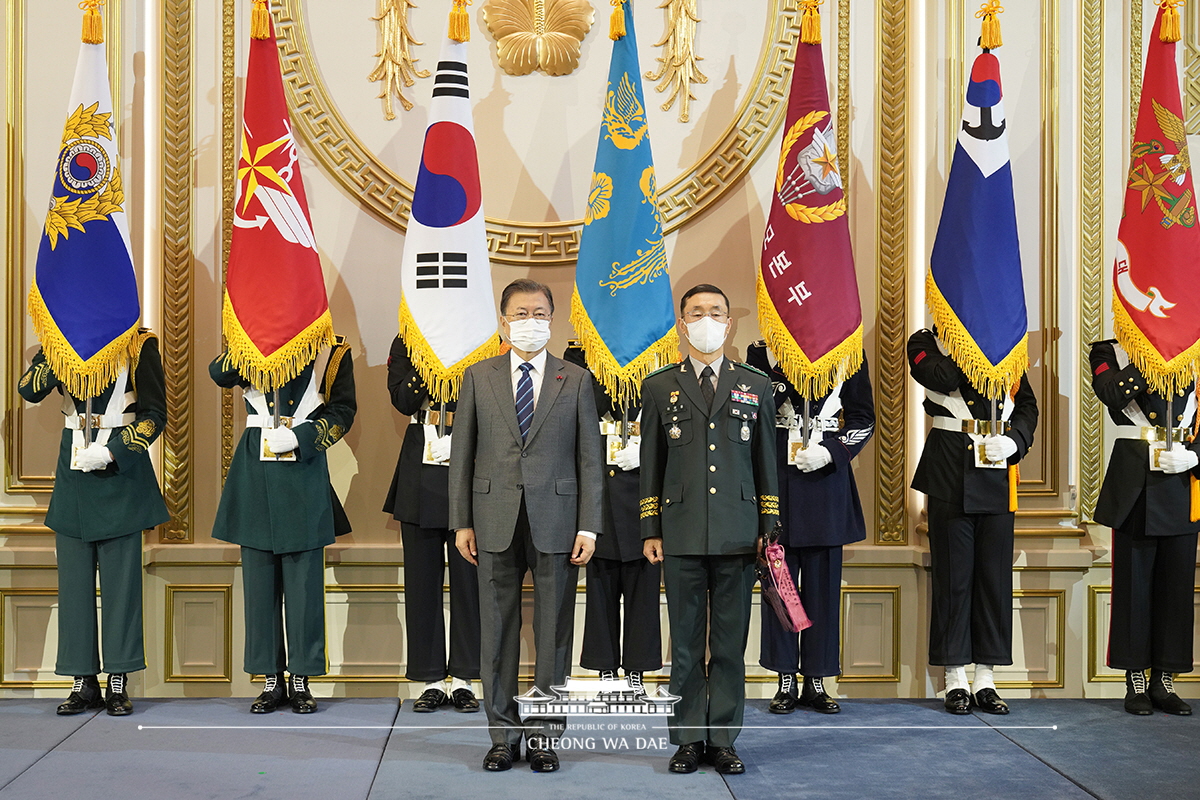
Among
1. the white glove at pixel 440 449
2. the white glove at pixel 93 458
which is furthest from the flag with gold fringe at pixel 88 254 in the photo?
the white glove at pixel 440 449

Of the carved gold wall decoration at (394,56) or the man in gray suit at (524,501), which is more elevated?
the carved gold wall decoration at (394,56)

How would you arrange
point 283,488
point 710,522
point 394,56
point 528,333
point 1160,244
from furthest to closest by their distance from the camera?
point 394,56 < point 1160,244 < point 283,488 < point 528,333 < point 710,522

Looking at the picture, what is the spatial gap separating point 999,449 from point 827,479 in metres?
0.67

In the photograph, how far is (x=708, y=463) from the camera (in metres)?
3.31

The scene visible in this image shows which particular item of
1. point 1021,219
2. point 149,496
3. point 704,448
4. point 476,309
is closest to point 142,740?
point 149,496

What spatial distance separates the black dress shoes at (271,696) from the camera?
4.07m

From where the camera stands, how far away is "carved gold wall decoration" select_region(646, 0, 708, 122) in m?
4.75

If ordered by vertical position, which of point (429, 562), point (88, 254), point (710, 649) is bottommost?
point (710, 649)

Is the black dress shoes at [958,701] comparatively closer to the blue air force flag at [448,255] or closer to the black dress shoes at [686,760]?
the black dress shoes at [686,760]

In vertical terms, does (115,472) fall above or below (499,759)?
above

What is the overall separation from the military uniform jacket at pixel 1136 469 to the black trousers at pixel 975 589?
0.45 metres

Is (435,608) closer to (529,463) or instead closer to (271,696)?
(271,696)

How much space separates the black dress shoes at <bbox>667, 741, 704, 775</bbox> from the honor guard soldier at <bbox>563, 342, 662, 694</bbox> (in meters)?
0.71

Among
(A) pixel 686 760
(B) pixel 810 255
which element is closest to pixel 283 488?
(A) pixel 686 760
